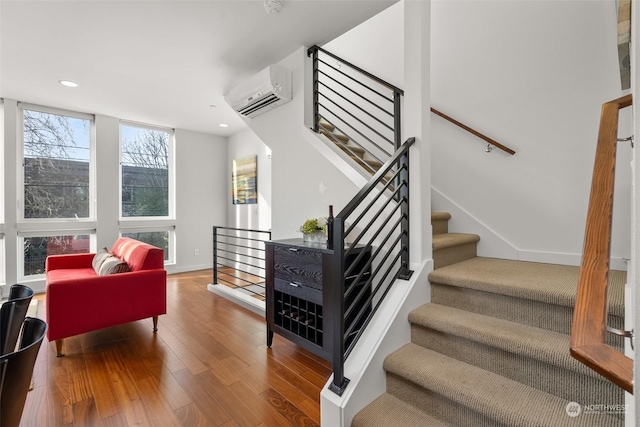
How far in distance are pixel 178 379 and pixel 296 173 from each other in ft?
6.33

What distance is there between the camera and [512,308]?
1.58 m

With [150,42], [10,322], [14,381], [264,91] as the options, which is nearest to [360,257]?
[14,381]

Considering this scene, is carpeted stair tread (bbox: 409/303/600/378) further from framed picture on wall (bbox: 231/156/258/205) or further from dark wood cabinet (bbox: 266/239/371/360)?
framed picture on wall (bbox: 231/156/258/205)

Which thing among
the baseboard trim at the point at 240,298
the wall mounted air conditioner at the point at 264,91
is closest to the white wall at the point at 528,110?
the wall mounted air conditioner at the point at 264,91

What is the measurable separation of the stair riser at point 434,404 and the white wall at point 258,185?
3.64 m

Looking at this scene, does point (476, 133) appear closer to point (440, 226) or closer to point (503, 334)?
point (440, 226)

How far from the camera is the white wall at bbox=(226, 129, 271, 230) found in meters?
5.00

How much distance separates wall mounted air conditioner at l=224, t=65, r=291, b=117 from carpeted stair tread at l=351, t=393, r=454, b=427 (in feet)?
8.61

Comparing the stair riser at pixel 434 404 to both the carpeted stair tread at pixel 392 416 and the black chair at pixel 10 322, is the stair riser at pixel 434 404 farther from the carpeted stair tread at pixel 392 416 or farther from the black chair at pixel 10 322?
the black chair at pixel 10 322

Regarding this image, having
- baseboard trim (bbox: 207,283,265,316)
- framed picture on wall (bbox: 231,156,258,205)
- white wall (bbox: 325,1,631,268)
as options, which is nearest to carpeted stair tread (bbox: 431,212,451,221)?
white wall (bbox: 325,1,631,268)

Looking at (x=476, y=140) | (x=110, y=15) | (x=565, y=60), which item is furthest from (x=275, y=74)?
(x=565, y=60)

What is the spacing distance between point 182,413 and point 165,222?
4274 mm

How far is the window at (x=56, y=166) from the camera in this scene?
4129mm

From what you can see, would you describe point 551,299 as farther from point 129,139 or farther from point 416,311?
point 129,139
